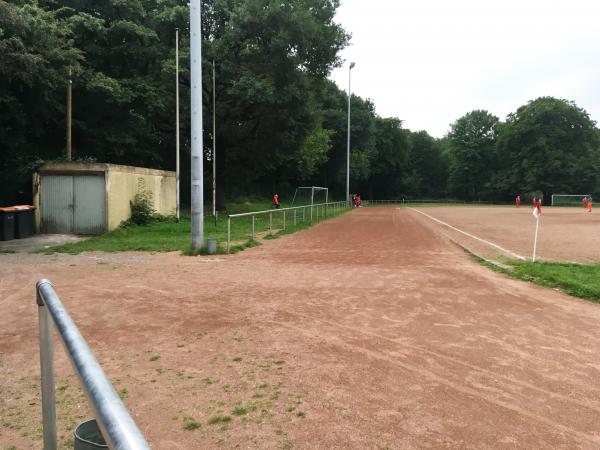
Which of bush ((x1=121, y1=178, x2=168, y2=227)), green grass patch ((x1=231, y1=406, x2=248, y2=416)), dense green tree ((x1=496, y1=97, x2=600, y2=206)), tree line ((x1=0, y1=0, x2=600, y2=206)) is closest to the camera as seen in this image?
green grass patch ((x1=231, y1=406, x2=248, y2=416))

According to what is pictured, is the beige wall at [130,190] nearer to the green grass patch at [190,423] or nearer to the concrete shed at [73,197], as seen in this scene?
the concrete shed at [73,197]

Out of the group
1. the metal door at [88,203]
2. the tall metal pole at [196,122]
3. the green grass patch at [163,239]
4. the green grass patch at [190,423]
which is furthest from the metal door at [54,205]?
the green grass patch at [190,423]

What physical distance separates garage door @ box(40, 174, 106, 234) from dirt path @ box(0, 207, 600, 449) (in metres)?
8.09

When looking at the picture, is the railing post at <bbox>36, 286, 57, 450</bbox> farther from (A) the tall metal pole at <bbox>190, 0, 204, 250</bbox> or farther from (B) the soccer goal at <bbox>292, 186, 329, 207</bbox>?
(B) the soccer goal at <bbox>292, 186, 329, 207</bbox>

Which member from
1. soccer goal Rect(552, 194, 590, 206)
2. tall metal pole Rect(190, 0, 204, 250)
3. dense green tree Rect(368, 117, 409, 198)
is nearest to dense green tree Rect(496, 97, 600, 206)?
soccer goal Rect(552, 194, 590, 206)

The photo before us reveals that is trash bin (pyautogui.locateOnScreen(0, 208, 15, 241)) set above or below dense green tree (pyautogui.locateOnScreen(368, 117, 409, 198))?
below

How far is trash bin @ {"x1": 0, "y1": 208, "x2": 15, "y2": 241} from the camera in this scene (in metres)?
15.7

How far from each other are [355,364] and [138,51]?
992 inches

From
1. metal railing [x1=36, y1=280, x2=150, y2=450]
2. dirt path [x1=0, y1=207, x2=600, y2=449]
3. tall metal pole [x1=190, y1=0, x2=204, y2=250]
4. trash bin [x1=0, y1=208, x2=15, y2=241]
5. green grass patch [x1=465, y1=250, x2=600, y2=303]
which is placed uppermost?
tall metal pole [x1=190, y1=0, x2=204, y2=250]

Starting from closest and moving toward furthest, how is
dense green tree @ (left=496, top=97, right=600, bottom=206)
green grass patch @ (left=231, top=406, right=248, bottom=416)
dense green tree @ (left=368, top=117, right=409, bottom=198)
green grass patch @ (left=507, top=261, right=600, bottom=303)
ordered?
green grass patch @ (left=231, top=406, right=248, bottom=416) → green grass patch @ (left=507, top=261, right=600, bottom=303) → dense green tree @ (left=496, top=97, right=600, bottom=206) → dense green tree @ (left=368, top=117, right=409, bottom=198)

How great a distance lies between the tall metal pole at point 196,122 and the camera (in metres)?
13.2

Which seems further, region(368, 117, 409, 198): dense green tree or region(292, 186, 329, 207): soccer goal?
region(368, 117, 409, 198): dense green tree

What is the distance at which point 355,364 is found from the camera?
4.83 m

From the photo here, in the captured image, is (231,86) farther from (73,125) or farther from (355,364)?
(355,364)
